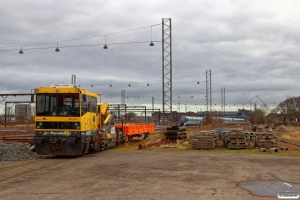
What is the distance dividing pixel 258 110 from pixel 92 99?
226ft

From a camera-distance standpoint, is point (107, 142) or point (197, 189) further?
point (107, 142)

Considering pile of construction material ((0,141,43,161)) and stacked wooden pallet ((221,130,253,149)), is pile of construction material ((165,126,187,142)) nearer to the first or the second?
stacked wooden pallet ((221,130,253,149))

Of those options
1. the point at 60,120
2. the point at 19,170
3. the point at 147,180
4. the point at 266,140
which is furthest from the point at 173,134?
the point at 147,180

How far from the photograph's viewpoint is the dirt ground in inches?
344

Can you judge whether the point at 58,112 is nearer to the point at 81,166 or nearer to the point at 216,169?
the point at 81,166

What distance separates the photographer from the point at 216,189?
30.7ft

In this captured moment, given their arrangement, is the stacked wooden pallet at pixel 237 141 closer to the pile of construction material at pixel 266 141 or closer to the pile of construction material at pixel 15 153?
the pile of construction material at pixel 266 141

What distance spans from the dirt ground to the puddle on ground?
0.26 meters

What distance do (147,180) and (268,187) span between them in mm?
3541

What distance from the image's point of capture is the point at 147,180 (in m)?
10.7

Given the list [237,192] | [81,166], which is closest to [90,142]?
[81,166]

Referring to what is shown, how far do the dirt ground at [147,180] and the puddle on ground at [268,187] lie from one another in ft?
0.84

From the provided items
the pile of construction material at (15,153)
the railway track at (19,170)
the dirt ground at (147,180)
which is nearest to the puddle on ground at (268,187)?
the dirt ground at (147,180)

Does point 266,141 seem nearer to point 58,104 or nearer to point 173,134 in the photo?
point 173,134
